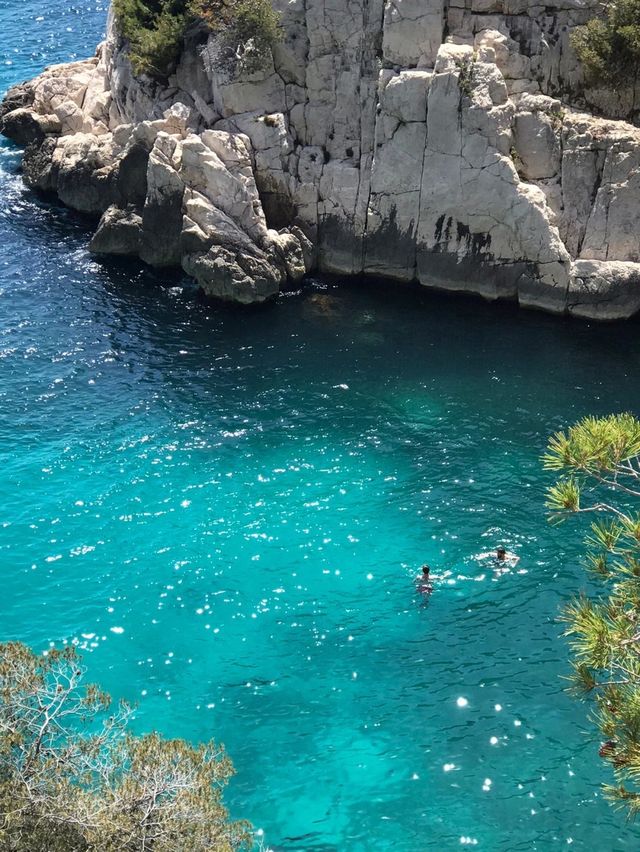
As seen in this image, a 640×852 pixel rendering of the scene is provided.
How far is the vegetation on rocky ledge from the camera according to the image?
1953 inches

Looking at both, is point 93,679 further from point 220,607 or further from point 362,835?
point 362,835

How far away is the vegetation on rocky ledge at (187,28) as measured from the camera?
49594 mm

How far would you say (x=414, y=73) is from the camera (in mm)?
47000

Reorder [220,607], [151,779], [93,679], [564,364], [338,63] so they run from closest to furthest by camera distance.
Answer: [151,779]
[93,679]
[220,607]
[564,364]
[338,63]

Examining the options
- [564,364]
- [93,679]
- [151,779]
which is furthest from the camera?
[564,364]

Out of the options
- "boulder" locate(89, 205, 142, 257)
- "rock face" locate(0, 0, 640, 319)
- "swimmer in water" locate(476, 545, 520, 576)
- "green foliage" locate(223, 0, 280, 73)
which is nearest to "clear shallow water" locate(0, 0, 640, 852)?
"swimmer in water" locate(476, 545, 520, 576)

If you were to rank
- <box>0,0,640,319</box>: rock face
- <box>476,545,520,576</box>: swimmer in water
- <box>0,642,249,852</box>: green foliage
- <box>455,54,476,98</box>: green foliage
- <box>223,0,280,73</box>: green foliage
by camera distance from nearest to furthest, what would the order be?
1. <box>0,642,249,852</box>: green foliage
2. <box>476,545,520,576</box>: swimmer in water
3. <box>455,54,476,98</box>: green foliage
4. <box>0,0,640,319</box>: rock face
5. <box>223,0,280,73</box>: green foliage

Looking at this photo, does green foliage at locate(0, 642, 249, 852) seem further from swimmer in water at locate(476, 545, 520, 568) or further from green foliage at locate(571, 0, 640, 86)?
green foliage at locate(571, 0, 640, 86)

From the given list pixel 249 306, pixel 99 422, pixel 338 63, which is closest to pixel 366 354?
pixel 249 306

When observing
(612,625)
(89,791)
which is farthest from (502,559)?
(89,791)

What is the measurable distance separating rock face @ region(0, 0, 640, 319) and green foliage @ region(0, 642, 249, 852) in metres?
31.7

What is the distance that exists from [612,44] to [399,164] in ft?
38.9

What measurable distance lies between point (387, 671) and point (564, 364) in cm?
1985

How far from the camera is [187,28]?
53438 millimetres
